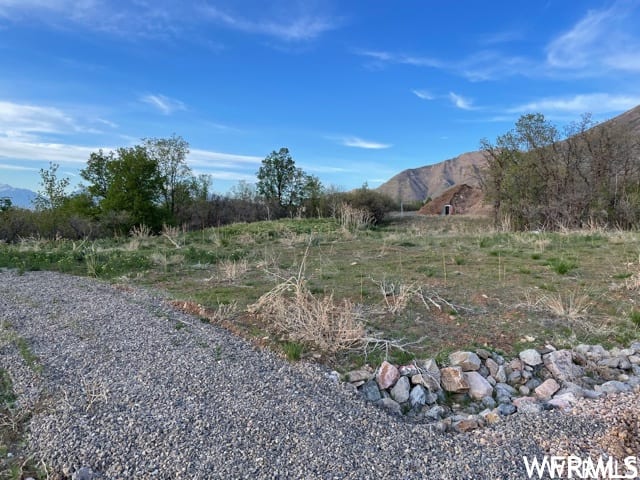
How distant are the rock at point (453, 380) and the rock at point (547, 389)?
1.81ft

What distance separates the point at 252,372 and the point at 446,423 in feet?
4.98

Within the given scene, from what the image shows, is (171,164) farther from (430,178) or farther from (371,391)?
(430,178)

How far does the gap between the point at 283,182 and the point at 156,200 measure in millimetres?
9953

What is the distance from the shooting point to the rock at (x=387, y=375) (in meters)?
3.16

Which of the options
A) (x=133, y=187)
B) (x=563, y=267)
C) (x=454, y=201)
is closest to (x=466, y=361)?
(x=563, y=267)

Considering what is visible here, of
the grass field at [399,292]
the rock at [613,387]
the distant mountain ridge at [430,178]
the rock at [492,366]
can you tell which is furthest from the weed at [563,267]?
the distant mountain ridge at [430,178]

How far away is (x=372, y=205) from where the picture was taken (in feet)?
89.6

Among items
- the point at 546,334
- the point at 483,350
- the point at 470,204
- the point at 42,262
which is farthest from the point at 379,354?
the point at 470,204

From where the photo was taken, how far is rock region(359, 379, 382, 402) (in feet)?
9.92

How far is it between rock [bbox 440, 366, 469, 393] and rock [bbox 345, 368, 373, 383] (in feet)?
1.98

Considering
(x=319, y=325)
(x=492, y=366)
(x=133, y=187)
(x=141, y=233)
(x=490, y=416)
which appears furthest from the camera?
(x=133, y=187)

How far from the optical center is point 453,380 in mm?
3186

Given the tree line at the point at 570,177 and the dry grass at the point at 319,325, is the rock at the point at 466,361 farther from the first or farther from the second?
the tree line at the point at 570,177

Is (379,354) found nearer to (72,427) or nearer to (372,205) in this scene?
(72,427)
